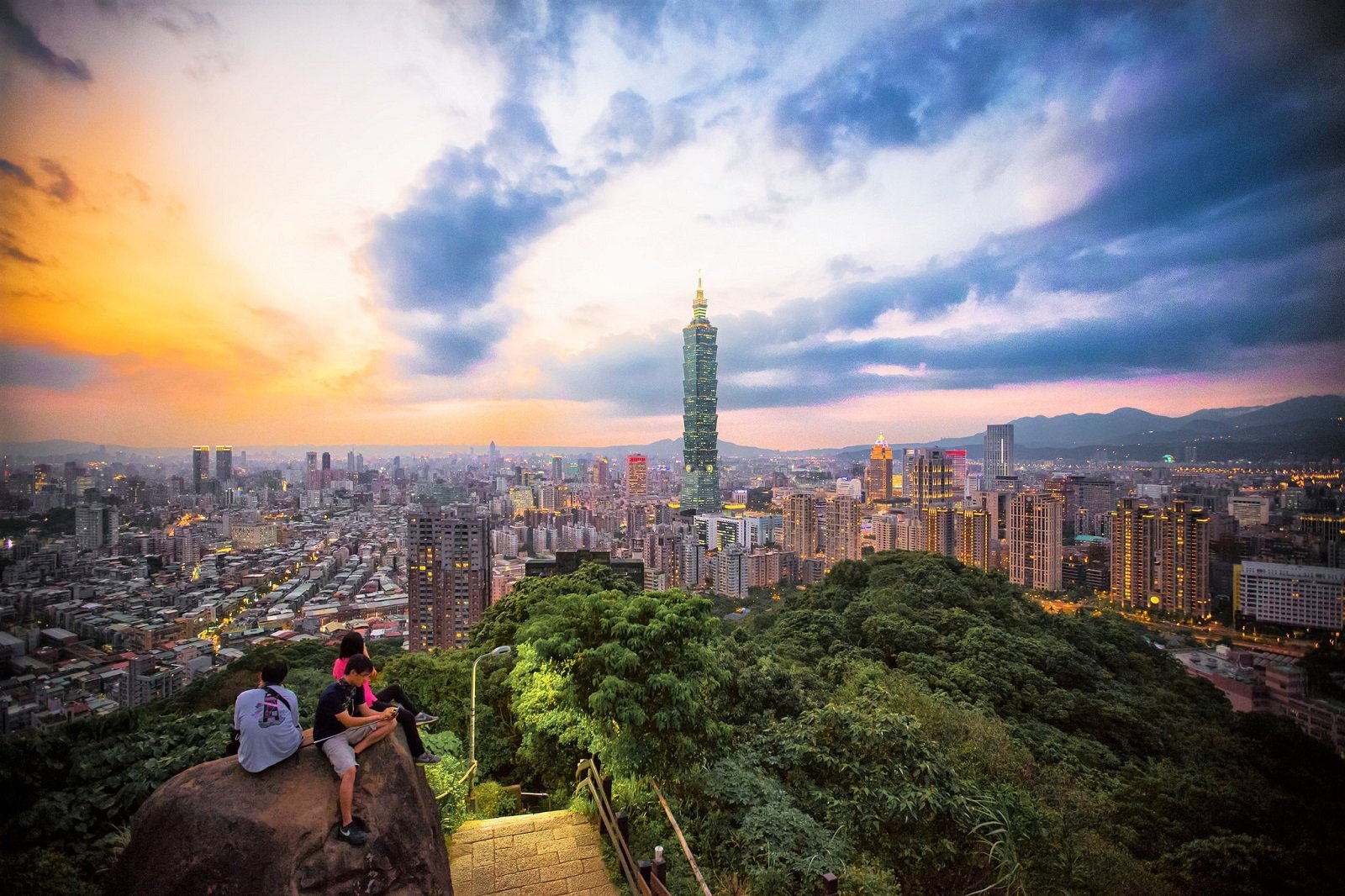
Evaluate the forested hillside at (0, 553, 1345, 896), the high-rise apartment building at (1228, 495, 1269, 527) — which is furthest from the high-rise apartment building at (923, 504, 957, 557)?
the forested hillside at (0, 553, 1345, 896)

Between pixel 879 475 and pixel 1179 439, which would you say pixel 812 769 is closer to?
pixel 1179 439

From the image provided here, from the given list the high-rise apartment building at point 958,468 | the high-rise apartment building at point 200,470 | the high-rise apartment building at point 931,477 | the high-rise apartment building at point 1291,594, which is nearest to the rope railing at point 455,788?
the high-rise apartment building at point 1291,594

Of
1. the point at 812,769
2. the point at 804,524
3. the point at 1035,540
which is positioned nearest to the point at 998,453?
the point at 1035,540

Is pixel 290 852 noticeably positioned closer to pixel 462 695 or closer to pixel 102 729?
pixel 102 729

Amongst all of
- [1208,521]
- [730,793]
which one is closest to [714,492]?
[1208,521]

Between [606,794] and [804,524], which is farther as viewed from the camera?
[804,524]
